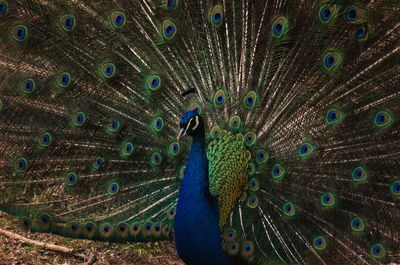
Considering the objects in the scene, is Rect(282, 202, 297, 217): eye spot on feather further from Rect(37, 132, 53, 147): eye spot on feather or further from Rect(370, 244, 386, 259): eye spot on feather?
Rect(37, 132, 53, 147): eye spot on feather

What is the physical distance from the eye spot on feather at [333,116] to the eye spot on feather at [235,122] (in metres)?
0.50

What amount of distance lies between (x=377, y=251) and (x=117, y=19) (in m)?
1.96

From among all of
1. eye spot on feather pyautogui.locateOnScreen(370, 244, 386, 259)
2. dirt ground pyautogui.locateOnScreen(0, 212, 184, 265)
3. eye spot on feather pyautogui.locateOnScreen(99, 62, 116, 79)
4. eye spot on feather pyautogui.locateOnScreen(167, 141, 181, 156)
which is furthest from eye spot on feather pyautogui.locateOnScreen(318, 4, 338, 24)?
dirt ground pyautogui.locateOnScreen(0, 212, 184, 265)

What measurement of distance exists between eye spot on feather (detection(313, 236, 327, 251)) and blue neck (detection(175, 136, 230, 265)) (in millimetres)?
608

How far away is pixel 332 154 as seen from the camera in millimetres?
2969

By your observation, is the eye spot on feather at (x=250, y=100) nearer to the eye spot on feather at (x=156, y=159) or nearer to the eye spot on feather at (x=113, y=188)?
the eye spot on feather at (x=156, y=159)

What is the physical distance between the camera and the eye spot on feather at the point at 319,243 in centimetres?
301

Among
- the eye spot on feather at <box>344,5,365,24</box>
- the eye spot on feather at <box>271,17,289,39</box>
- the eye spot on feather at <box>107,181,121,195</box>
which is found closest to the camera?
the eye spot on feather at <box>344,5,365,24</box>

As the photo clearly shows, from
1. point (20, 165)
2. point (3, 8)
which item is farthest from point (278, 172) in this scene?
point (3, 8)

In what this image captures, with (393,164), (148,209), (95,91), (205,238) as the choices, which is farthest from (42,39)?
(393,164)

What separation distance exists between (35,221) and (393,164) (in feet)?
6.58

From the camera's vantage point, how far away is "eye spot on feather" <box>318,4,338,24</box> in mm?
2641

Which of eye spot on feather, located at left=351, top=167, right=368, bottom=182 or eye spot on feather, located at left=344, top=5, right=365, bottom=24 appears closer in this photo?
eye spot on feather, located at left=344, top=5, right=365, bottom=24

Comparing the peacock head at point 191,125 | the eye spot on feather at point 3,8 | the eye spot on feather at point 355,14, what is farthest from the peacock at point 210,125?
the peacock head at point 191,125
